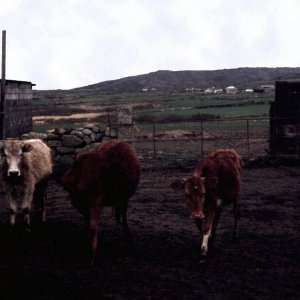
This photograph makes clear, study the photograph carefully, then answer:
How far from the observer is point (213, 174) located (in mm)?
7996

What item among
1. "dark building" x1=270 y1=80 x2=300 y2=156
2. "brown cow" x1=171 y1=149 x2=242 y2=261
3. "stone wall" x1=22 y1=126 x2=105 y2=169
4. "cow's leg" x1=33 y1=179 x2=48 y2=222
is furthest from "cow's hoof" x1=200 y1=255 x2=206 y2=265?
"dark building" x1=270 y1=80 x2=300 y2=156

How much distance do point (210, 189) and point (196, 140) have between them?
12.4m

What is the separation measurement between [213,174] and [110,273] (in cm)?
209

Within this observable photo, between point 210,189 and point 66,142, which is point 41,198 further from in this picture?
point 66,142

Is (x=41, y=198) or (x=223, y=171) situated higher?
(x=223, y=171)

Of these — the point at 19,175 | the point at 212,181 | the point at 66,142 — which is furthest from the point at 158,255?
the point at 66,142

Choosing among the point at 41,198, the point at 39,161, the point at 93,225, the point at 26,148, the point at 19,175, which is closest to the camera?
the point at 93,225

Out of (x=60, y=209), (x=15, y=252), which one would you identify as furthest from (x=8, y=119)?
(x=15, y=252)

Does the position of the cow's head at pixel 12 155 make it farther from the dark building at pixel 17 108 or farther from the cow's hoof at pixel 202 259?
the dark building at pixel 17 108

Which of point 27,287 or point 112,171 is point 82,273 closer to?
point 27,287

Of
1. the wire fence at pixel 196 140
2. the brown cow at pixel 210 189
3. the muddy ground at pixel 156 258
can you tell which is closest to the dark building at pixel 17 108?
the wire fence at pixel 196 140

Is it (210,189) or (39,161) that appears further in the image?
(39,161)

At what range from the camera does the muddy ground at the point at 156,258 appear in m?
6.39

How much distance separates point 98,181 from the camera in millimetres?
7727
